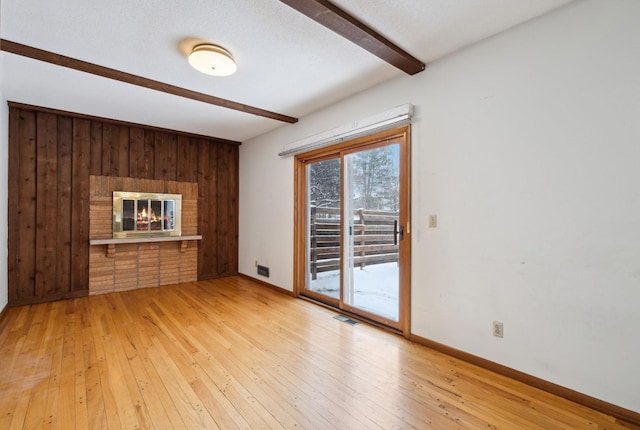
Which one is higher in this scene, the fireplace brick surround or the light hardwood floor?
the fireplace brick surround

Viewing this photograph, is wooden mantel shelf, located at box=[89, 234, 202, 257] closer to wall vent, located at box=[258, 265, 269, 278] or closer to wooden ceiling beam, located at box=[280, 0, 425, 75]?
wall vent, located at box=[258, 265, 269, 278]

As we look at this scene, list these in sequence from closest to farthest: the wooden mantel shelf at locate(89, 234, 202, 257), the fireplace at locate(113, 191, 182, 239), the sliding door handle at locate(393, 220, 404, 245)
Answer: the sliding door handle at locate(393, 220, 404, 245), the wooden mantel shelf at locate(89, 234, 202, 257), the fireplace at locate(113, 191, 182, 239)

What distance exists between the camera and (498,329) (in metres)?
2.28

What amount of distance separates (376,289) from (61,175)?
448cm

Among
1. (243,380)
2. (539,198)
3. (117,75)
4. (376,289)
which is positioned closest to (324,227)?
(376,289)

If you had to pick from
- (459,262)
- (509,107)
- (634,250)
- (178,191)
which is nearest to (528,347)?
(459,262)

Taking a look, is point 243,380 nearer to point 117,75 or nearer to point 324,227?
point 324,227

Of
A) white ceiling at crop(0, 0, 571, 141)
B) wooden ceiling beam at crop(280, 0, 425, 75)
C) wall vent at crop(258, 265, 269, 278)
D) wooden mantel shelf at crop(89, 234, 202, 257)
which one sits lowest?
wall vent at crop(258, 265, 269, 278)

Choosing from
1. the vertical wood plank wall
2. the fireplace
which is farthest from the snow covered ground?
the vertical wood plank wall

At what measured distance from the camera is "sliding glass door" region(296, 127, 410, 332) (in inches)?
118

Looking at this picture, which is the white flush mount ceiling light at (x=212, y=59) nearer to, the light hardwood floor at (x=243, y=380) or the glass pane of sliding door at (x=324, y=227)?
the glass pane of sliding door at (x=324, y=227)

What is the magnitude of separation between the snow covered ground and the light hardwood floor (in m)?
0.27

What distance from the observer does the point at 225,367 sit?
7.63 ft

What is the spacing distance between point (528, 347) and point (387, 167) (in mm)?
1934
